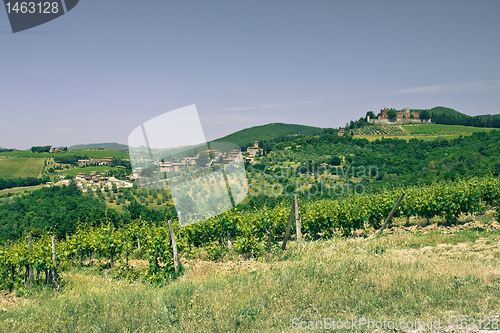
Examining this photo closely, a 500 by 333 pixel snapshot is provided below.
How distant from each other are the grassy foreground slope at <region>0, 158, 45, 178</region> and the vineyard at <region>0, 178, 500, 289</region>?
7911 cm

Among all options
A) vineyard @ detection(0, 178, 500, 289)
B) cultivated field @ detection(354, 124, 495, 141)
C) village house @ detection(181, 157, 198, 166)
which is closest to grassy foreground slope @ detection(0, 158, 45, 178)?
vineyard @ detection(0, 178, 500, 289)

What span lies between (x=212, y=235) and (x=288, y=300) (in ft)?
16.3

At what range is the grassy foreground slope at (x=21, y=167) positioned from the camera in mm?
71562

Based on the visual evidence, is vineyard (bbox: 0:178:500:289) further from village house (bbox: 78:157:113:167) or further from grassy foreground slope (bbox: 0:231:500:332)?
village house (bbox: 78:157:113:167)

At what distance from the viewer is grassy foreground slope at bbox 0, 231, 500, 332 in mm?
3621

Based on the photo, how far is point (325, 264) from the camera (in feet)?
16.8

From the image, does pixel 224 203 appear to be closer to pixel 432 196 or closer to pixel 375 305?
pixel 375 305

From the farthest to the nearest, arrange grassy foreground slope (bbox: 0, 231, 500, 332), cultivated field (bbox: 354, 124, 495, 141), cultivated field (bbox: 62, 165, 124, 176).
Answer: cultivated field (bbox: 62, 165, 124, 176), cultivated field (bbox: 354, 124, 495, 141), grassy foreground slope (bbox: 0, 231, 500, 332)

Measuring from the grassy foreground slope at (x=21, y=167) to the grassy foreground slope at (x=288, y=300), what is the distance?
86.1 metres

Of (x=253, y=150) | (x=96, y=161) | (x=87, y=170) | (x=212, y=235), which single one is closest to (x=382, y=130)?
(x=253, y=150)

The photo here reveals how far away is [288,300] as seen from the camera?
13.1ft

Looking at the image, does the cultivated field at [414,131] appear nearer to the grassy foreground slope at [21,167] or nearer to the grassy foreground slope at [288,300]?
the grassy foreground slope at [288,300]

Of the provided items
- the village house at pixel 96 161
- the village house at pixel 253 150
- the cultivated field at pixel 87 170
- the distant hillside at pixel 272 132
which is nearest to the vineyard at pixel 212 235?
the village house at pixel 253 150

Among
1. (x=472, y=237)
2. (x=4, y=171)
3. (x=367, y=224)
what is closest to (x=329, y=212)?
(x=367, y=224)
